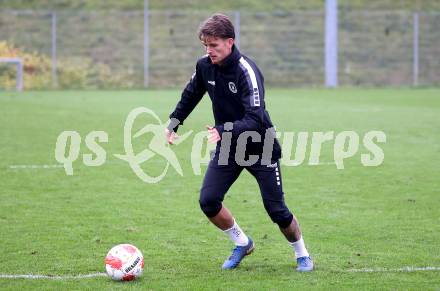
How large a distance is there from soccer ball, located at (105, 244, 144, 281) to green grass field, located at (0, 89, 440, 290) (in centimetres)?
9

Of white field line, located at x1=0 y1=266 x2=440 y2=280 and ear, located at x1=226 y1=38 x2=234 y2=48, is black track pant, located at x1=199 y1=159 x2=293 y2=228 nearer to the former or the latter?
white field line, located at x1=0 y1=266 x2=440 y2=280

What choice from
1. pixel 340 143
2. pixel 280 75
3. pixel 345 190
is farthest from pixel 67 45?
pixel 345 190

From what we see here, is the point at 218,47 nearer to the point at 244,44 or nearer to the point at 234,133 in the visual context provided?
the point at 234,133

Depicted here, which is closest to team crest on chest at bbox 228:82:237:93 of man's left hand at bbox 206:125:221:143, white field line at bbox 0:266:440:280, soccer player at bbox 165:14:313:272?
soccer player at bbox 165:14:313:272

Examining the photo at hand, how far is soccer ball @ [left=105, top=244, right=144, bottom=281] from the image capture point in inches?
260

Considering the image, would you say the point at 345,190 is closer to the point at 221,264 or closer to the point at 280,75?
the point at 221,264

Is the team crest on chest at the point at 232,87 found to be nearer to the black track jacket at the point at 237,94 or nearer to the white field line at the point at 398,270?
the black track jacket at the point at 237,94

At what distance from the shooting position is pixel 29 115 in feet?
70.3

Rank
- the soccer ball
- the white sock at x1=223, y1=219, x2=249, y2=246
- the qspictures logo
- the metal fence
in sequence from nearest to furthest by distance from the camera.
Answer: the soccer ball, the white sock at x1=223, y1=219, x2=249, y2=246, the qspictures logo, the metal fence

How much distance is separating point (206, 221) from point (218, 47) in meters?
2.97

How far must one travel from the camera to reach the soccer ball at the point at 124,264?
6.61 m

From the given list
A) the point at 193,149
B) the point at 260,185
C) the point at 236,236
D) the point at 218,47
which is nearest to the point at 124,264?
the point at 236,236

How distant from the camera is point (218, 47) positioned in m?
6.68

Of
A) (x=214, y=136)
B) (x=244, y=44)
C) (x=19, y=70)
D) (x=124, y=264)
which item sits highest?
(x=244, y=44)
